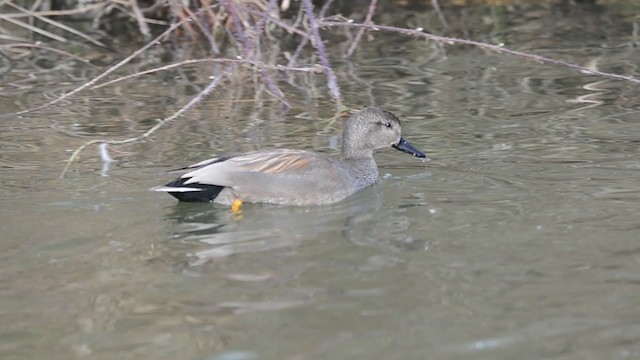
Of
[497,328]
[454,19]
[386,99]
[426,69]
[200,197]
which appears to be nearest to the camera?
[497,328]

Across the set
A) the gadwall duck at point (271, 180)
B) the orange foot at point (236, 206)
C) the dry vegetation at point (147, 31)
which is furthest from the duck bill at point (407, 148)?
the dry vegetation at point (147, 31)

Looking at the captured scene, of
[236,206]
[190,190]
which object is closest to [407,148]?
[236,206]

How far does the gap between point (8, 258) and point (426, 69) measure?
6902 millimetres

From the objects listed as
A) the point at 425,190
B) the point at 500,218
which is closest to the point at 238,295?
the point at 500,218

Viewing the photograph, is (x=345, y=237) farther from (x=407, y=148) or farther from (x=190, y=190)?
(x=407, y=148)

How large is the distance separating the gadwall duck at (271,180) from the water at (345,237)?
0.13m

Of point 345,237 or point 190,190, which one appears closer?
point 345,237

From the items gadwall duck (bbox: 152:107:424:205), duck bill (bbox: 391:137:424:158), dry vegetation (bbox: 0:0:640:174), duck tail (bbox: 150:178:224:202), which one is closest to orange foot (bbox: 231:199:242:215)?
gadwall duck (bbox: 152:107:424:205)

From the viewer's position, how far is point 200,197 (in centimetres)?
812

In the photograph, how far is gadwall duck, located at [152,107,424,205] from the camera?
8.03 m

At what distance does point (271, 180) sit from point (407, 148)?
1292 mm

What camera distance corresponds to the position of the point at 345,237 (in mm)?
7156

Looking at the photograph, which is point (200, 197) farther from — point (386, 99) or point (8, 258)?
point (386, 99)

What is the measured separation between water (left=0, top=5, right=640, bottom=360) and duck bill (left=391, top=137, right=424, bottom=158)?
14cm
